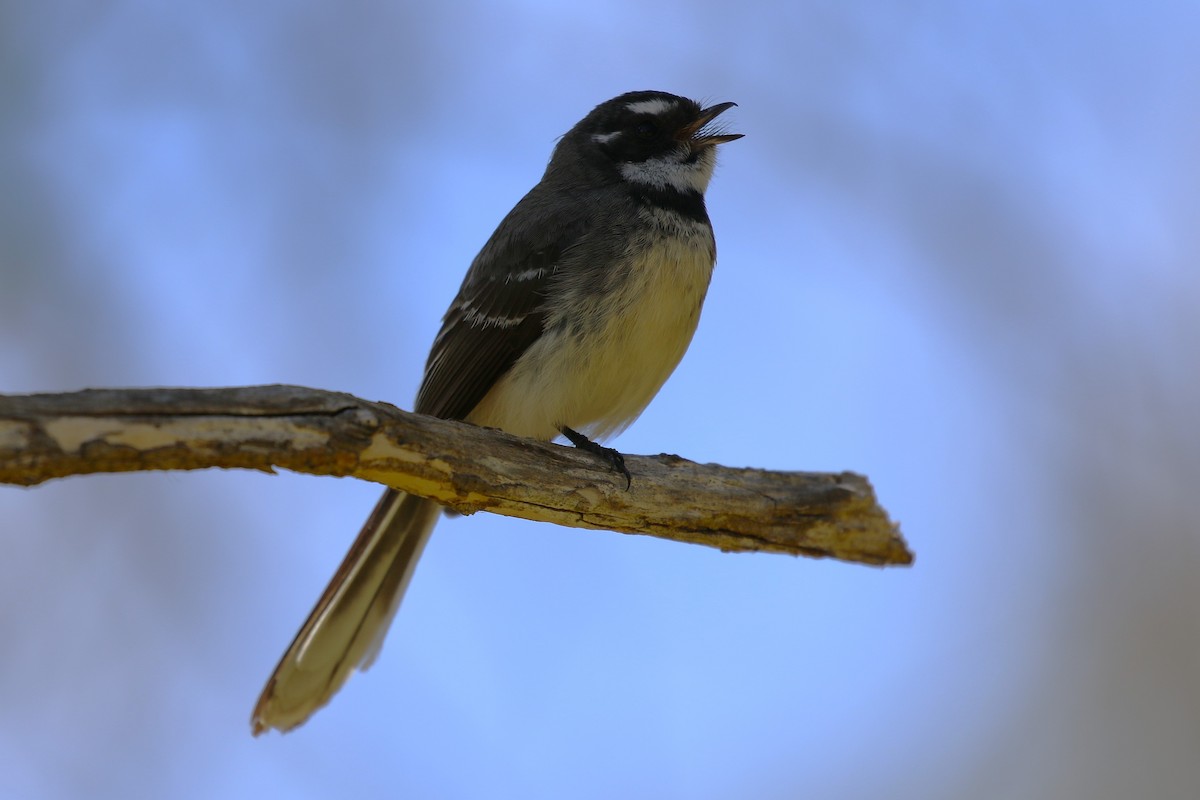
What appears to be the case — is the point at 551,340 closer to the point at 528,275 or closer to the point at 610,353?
the point at 610,353

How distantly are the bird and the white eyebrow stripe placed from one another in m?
0.20

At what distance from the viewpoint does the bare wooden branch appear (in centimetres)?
295

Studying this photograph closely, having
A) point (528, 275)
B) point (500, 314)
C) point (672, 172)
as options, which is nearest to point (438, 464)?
point (500, 314)

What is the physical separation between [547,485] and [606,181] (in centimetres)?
198

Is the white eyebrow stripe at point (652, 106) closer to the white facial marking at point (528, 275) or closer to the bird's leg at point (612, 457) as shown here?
the white facial marking at point (528, 275)

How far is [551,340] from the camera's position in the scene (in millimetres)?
4766

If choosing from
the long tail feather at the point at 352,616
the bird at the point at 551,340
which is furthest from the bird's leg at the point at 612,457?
the long tail feather at the point at 352,616

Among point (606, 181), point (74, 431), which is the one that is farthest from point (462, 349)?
point (74, 431)

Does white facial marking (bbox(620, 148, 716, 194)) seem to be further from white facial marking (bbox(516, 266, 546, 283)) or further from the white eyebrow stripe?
white facial marking (bbox(516, 266, 546, 283))

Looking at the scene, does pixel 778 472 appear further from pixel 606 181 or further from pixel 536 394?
pixel 606 181

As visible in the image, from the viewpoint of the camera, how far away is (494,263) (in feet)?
17.3

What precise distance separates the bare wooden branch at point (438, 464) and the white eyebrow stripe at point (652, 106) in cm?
217

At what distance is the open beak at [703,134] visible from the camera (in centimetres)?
556

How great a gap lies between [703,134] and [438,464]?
2739mm
